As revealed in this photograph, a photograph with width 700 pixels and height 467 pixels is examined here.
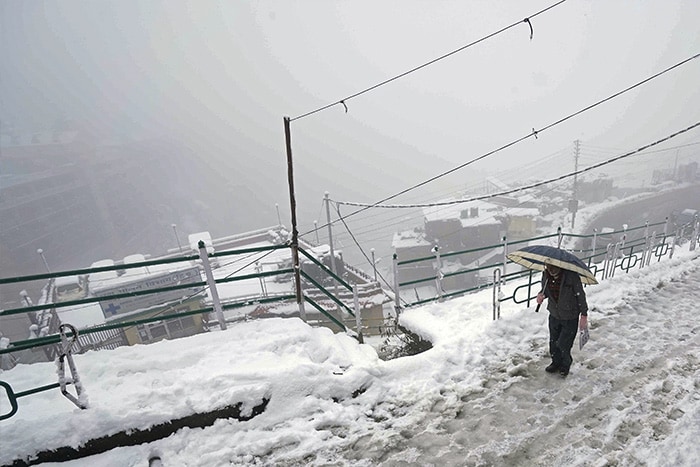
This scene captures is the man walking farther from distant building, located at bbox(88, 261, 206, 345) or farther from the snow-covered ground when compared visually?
distant building, located at bbox(88, 261, 206, 345)

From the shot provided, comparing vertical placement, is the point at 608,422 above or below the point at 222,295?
above

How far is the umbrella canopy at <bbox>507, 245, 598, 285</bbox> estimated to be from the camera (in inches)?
153

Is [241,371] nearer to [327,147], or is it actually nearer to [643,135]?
[327,147]

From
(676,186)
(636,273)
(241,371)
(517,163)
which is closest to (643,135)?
(517,163)

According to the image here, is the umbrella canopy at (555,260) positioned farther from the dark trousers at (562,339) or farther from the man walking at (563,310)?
the dark trousers at (562,339)

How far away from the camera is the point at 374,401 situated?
3859 mm

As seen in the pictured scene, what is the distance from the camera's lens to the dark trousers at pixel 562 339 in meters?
4.12

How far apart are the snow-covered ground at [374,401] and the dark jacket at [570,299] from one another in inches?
37.3

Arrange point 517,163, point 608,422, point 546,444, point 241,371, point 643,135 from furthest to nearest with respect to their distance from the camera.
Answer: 1. point 517,163
2. point 643,135
3. point 241,371
4. point 608,422
5. point 546,444

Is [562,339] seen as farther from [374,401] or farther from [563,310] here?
[374,401]

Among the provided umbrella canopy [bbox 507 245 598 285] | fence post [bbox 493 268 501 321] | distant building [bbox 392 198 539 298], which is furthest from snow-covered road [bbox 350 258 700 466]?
distant building [bbox 392 198 539 298]

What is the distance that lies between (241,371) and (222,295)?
15525 millimetres

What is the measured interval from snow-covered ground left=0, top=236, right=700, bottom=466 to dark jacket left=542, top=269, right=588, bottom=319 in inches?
37.3

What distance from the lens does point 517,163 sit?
434 ft
